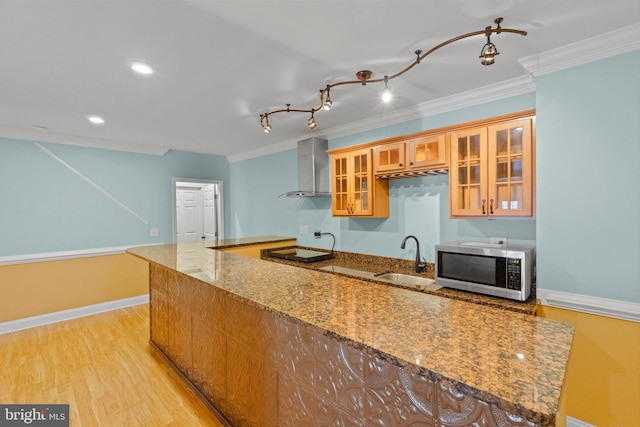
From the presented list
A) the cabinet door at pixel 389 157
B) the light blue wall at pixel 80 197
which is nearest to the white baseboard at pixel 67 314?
the light blue wall at pixel 80 197

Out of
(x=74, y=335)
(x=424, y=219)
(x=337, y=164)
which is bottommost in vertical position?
(x=74, y=335)

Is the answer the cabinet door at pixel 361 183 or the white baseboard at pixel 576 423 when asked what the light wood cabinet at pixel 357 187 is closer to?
the cabinet door at pixel 361 183

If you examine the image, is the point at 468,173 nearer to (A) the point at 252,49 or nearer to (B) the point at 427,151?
(B) the point at 427,151

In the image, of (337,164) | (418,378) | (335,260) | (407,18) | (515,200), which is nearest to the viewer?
(418,378)

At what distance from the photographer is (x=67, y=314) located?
3.93 meters

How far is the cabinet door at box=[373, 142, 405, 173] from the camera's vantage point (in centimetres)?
280

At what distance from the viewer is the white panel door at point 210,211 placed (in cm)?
560

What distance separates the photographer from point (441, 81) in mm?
2342

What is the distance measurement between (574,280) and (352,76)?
2.05 metres

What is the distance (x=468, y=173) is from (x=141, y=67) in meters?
2.56

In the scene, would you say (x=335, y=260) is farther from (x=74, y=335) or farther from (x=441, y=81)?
(x=74, y=335)

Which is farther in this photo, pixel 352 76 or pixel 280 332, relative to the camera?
pixel 352 76

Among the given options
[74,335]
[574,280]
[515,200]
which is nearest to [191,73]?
[515,200]

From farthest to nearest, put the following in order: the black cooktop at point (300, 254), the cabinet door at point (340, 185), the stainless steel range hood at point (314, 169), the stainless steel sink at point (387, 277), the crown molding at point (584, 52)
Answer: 1. the stainless steel range hood at point (314, 169)
2. the black cooktop at point (300, 254)
3. the cabinet door at point (340, 185)
4. the stainless steel sink at point (387, 277)
5. the crown molding at point (584, 52)
